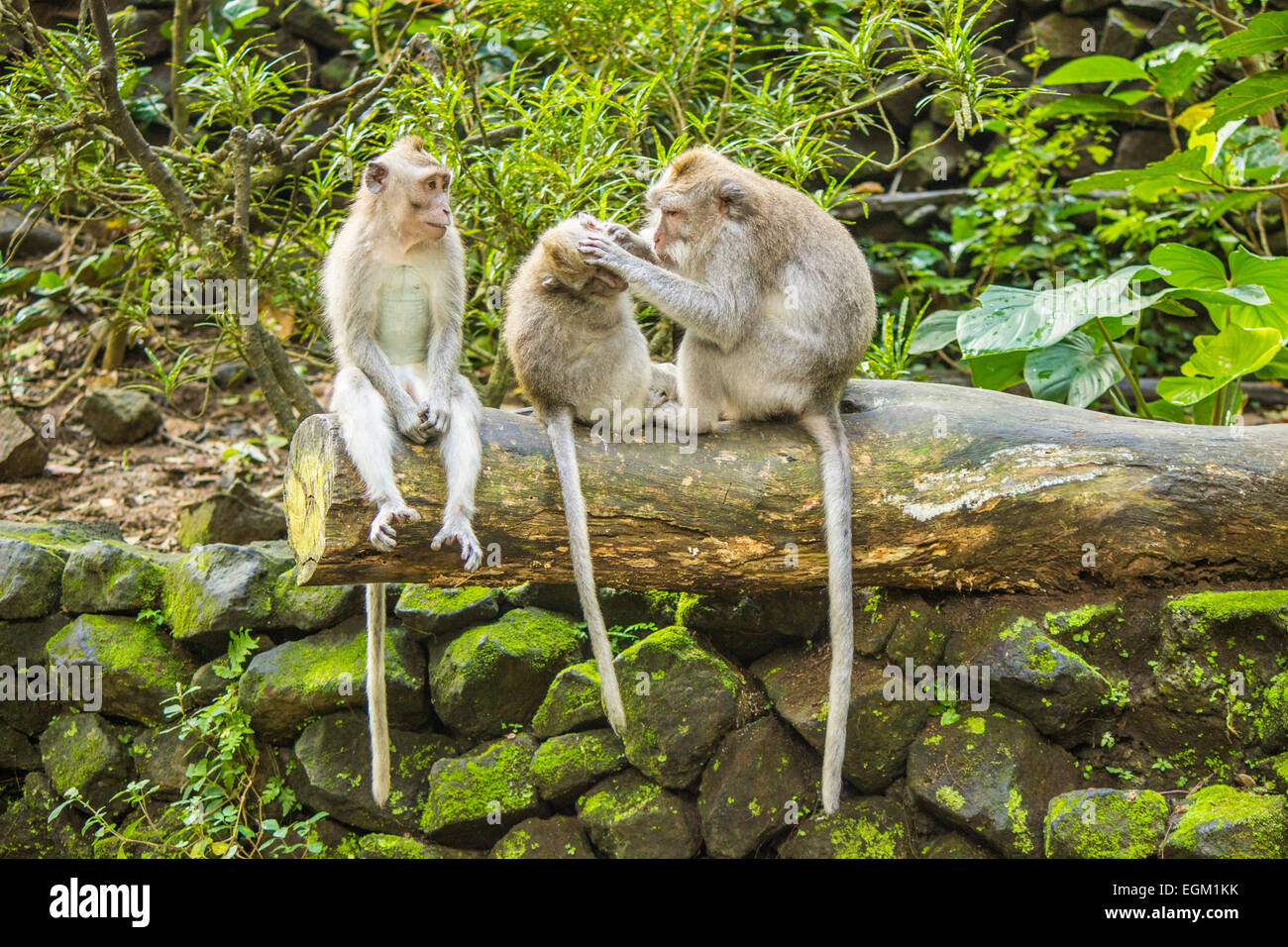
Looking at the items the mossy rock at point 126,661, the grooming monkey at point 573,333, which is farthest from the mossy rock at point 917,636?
the mossy rock at point 126,661

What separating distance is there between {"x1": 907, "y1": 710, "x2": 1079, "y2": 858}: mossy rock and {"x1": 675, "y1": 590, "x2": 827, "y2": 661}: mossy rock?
0.64 m

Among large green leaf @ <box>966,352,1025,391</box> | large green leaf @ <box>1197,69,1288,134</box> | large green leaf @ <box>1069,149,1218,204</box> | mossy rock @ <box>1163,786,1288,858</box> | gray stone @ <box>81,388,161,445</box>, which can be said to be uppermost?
large green leaf @ <box>1197,69,1288,134</box>

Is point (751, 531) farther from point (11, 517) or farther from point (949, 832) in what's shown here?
point (11, 517)

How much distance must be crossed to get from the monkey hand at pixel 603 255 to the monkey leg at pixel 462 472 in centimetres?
70

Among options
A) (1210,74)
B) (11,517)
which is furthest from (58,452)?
(1210,74)

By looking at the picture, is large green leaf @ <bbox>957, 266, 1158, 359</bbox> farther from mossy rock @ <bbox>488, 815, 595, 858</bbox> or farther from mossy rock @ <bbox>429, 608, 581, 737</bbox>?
mossy rock @ <bbox>488, 815, 595, 858</bbox>

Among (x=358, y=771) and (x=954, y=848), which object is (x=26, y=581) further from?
(x=954, y=848)

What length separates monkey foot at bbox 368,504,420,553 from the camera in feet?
11.1

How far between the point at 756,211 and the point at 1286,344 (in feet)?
→ 8.96

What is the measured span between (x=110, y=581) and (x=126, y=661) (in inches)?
16.5

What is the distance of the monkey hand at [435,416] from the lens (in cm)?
373

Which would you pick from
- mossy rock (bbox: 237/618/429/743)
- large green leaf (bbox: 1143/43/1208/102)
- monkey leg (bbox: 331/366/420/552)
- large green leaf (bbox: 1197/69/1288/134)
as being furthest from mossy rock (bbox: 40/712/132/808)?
large green leaf (bbox: 1143/43/1208/102)

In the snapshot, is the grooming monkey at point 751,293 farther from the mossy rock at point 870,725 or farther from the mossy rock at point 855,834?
the mossy rock at point 855,834

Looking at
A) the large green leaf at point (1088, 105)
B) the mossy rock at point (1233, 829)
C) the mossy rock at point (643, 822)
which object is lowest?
the mossy rock at point (643, 822)
